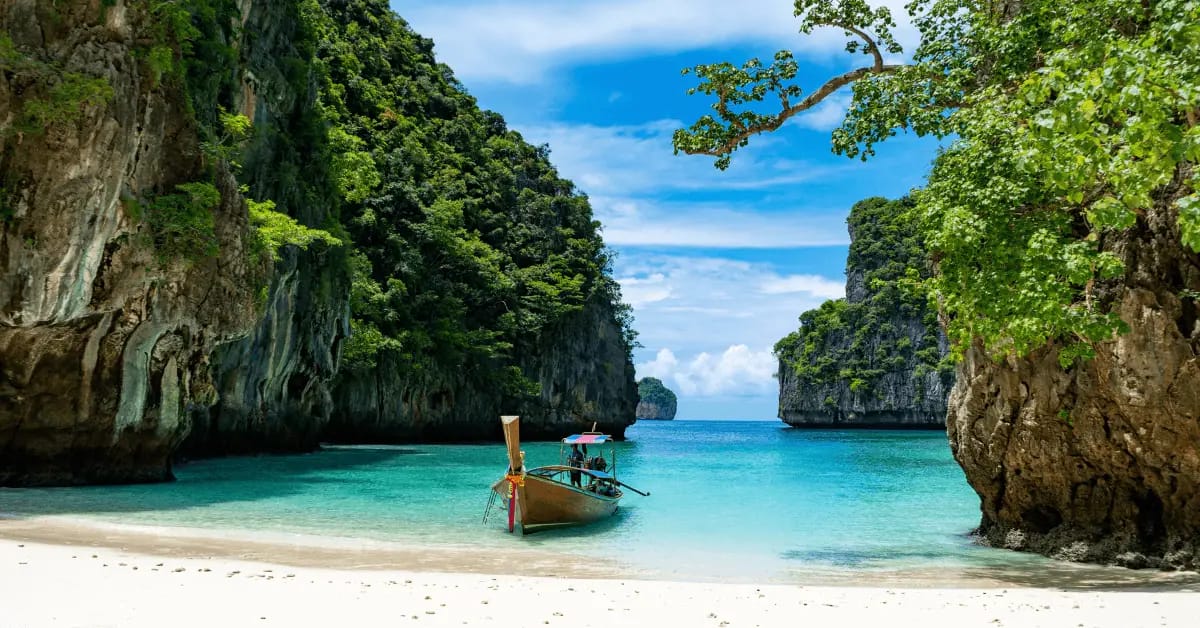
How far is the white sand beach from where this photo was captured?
6.11 m

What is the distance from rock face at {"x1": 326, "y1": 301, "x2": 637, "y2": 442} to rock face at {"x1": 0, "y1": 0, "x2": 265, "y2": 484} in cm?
2094

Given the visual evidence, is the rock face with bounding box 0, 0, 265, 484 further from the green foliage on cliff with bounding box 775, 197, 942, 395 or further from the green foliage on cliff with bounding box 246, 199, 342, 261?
the green foliage on cliff with bounding box 775, 197, 942, 395

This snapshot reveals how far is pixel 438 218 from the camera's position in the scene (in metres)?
43.5

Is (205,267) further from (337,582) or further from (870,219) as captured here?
(870,219)

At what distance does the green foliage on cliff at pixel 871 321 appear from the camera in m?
80.8

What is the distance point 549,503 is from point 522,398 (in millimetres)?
37515

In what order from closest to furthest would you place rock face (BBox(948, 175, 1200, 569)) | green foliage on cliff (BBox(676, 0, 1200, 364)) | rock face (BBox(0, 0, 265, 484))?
1. green foliage on cliff (BBox(676, 0, 1200, 364))
2. rock face (BBox(948, 175, 1200, 569))
3. rock face (BBox(0, 0, 265, 484))

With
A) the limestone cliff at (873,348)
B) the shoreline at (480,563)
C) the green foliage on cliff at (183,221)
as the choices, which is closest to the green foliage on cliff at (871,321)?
the limestone cliff at (873,348)

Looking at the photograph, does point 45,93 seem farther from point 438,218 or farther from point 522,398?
point 522,398

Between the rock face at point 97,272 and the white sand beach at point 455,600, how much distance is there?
700 cm

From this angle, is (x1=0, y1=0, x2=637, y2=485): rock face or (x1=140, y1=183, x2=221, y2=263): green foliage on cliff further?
(x1=140, y1=183, x2=221, y2=263): green foliage on cliff

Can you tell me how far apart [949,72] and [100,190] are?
14.2m

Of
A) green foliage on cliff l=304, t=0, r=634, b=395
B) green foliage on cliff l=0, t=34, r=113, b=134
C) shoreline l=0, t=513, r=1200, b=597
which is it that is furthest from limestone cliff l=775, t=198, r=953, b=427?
green foliage on cliff l=0, t=34, r=113, b=134

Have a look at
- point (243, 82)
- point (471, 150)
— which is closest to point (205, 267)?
point (243, 82)
